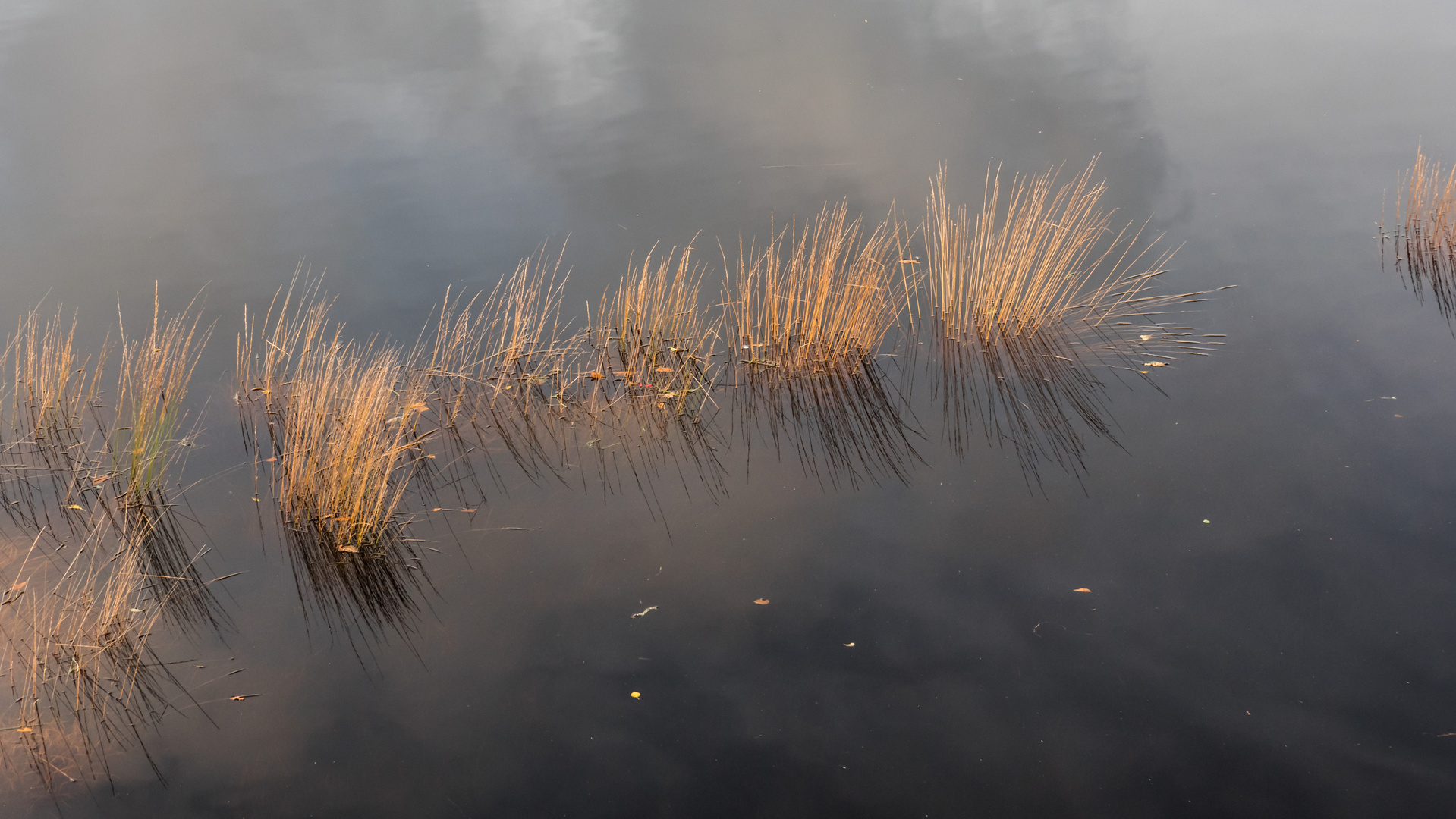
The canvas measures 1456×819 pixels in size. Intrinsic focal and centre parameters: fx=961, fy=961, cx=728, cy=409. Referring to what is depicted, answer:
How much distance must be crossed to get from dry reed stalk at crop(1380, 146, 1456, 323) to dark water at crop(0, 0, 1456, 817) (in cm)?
16

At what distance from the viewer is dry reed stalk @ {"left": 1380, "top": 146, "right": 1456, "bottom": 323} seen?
5250mm

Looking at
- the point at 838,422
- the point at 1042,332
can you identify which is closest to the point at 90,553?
the point at 838,422

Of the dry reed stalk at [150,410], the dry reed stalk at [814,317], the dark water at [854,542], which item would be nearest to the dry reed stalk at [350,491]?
the dark water at [854,542]

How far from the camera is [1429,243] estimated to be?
218 inches

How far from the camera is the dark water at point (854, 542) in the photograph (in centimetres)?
→ 303

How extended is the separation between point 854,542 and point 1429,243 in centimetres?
418

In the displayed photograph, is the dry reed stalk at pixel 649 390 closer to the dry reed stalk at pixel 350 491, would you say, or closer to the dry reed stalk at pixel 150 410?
the dry reed stalk at pixel 350 491

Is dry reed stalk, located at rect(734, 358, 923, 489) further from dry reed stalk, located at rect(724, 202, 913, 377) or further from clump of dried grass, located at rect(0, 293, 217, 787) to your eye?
clump of dried grass, located at rect(0, 293, 217, 787)

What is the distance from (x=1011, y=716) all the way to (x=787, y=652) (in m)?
0.78

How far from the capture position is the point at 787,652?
3408 mm

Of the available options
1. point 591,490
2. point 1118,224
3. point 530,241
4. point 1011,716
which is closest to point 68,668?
point 591,490

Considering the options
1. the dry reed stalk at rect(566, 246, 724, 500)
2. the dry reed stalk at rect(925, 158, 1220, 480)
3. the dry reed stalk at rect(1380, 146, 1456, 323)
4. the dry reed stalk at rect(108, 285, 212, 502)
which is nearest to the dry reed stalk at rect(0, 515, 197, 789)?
the dry reed stalk at rect(108, 285, 212, 502)

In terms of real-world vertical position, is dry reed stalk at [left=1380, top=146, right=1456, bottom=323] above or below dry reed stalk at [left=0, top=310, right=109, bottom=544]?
above

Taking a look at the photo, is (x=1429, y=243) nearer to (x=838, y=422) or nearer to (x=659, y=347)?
(x=838, y=422)
